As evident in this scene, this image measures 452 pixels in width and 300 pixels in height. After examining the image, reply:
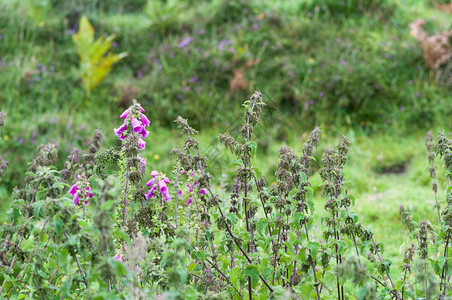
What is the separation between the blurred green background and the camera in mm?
6738

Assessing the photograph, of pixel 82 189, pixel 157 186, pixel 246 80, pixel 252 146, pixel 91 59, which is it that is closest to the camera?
pixel 252 146

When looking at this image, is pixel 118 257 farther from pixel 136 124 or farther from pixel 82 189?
pixel 136 124

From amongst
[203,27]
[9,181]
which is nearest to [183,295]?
[9,181]

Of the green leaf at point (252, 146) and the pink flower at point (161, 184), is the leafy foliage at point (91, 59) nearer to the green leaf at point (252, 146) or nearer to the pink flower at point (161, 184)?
the pink flower at point (161, 184)

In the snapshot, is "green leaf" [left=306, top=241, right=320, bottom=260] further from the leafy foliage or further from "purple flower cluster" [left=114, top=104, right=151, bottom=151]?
the leafy foliage

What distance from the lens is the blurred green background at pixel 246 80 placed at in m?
6.74

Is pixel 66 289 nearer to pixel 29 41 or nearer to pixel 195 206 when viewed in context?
pixel 195 206

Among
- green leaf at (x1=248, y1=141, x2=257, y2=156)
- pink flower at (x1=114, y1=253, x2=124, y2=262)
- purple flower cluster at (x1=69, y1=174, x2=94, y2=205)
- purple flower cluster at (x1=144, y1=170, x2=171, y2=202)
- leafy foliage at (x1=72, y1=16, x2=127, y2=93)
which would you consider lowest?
pink flower at (x1=114, y1=253, x2=124, y2=262)

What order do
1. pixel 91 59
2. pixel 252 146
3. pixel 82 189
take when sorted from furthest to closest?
pixel 91 59, pixel 82 189, pixel 252 146

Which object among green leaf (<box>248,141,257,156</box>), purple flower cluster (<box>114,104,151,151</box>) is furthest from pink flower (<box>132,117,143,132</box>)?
green leaf (<box>248,141,257,156</box>)

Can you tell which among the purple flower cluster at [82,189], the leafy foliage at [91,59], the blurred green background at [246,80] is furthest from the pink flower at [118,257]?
the leafy foliage at [91,59]

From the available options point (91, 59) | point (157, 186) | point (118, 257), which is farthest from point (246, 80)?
point (118, 257)

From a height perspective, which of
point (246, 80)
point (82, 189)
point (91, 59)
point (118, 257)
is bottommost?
point (118, 257)

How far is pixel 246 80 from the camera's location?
317 inches
